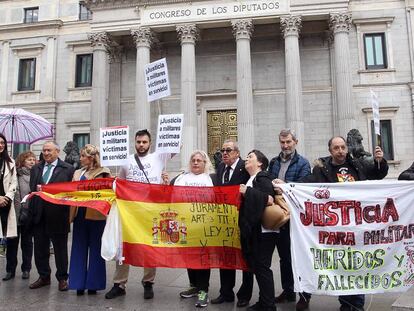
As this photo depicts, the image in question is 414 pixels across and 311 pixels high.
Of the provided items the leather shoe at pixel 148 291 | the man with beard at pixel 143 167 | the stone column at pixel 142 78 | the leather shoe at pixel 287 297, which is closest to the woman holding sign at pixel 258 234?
the leather shoe at pixel 287 297

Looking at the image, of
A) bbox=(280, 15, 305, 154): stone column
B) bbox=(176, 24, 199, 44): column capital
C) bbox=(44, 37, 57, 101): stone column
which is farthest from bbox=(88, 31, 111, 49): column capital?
bbox=(280, 15, 305, 154): stone column

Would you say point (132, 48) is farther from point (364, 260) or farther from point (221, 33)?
point (364, 260)

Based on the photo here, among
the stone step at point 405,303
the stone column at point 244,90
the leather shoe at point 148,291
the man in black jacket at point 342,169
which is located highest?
the stone column at point 244,90

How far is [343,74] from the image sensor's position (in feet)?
78.6

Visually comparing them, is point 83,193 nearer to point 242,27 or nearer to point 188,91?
point 188,91

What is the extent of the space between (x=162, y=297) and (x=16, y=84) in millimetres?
29406

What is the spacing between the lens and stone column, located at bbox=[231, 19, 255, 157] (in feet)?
78.6

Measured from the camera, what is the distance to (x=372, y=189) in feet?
19.5

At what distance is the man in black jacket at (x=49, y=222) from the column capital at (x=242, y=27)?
19379mm

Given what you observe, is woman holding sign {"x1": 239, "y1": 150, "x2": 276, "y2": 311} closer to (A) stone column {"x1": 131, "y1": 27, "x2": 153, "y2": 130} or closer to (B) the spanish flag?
(B) the spanish flag

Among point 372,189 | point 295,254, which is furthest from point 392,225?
point 295,254

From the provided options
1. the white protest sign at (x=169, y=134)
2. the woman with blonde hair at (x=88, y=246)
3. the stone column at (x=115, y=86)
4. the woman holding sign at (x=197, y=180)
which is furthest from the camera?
the stone column at (x=115, y=86)

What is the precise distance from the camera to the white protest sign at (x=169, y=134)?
7379mm

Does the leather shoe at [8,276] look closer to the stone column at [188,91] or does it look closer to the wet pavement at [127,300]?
the wet pavement at [127,300]
